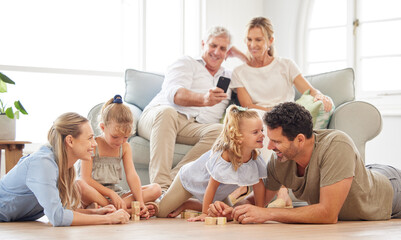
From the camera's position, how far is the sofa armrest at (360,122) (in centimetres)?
345

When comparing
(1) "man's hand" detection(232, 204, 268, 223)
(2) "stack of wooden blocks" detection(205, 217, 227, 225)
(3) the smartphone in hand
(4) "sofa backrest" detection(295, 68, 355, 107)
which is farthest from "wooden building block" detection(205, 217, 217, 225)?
(4) "sofa backrest" detection(295, 68, 355, 107)

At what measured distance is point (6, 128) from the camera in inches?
151

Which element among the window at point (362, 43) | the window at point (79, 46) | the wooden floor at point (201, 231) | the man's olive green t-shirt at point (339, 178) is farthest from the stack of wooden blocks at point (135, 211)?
the window at point (362, 43)

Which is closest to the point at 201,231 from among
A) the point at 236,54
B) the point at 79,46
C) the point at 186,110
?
the point at 186,110

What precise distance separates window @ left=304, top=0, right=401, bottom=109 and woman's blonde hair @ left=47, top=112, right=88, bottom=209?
11.0 feet

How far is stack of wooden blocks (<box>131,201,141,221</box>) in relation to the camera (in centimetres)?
283

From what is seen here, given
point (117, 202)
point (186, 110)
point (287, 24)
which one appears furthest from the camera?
point (287, 24)

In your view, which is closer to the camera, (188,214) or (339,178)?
(339,178)

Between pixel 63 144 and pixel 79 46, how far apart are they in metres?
2.97

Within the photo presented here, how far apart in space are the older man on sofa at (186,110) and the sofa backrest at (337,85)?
644mm

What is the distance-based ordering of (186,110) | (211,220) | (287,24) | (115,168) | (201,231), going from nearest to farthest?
(201,231) → (211,220) → (115,168) → (186,110) → (287,24)

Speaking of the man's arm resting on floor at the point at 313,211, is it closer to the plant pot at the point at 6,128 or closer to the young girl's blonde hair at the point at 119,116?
the young girl's blonde hair at the point at 119,116

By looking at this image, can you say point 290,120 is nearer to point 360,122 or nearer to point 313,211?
point 313,211

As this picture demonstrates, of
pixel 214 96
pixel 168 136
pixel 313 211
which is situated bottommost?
pixel 313 211
